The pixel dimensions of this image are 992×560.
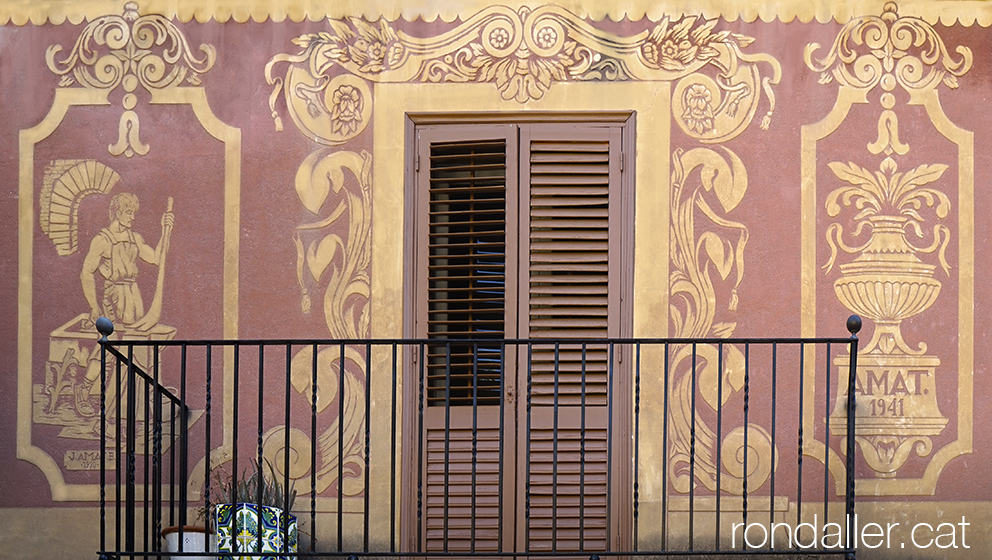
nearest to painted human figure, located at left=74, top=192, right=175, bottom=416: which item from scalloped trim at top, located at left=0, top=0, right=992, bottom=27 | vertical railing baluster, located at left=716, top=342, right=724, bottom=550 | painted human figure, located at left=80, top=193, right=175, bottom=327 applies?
painted human figure, located at left=80, top=193, right=175, bottom=327

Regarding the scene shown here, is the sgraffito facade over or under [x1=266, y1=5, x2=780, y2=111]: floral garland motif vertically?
under

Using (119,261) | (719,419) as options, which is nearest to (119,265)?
(119,261)

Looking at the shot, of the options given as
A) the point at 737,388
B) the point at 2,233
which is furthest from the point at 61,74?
the point at 737,388

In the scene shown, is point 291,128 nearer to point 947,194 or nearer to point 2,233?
point 2,233

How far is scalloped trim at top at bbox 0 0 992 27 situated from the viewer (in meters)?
6.78

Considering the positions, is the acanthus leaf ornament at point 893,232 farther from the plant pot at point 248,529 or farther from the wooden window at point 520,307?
the plant pot at point 248,529

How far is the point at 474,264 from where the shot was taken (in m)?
6.75

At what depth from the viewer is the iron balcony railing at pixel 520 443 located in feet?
21.7

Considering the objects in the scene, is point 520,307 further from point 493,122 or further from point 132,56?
point 132,56

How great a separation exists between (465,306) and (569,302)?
53cm

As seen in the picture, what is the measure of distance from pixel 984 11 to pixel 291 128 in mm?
3534

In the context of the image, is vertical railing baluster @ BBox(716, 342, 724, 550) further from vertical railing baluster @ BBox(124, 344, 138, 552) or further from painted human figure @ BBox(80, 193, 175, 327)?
painted human figure @ BBox(80, 193, 175, 327)

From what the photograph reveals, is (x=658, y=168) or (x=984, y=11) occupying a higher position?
(x=984, y=11)

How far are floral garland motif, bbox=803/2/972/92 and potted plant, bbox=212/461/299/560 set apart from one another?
338 centimetres
